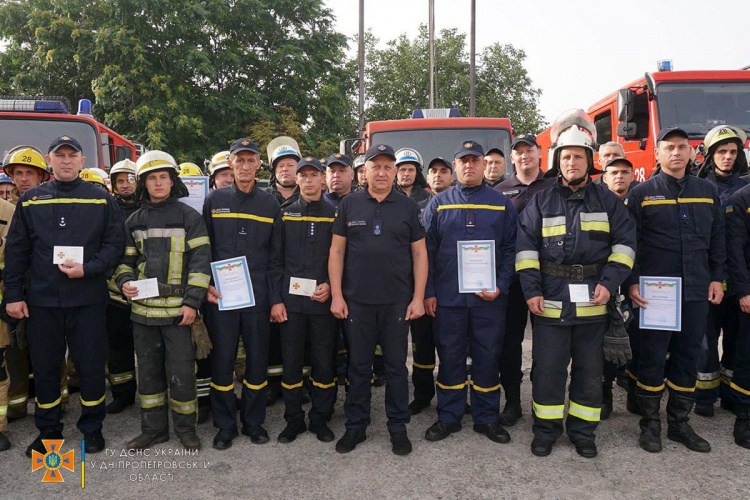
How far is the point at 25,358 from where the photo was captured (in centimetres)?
434

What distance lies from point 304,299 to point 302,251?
364 mm

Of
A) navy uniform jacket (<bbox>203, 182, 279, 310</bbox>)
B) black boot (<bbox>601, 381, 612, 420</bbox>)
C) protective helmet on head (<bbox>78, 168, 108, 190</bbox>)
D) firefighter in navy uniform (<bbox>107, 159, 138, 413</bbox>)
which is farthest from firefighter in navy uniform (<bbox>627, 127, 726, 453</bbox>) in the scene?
protective helmet on head (<bbox>78, 168, 108, 190</bbox>)

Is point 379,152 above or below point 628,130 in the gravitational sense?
below

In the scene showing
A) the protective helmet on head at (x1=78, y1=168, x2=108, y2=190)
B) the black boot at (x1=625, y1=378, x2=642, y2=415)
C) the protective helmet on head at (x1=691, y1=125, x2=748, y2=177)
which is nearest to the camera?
the protective helmet on head at (x1=691, y1=125, x2=748, y2=177)

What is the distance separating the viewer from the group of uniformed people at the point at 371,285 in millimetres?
3742

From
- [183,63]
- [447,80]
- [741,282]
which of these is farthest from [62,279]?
[447,80]

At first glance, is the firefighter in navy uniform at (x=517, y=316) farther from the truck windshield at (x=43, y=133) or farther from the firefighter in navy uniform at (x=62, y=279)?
the truck windshield at (x=43, y=133)

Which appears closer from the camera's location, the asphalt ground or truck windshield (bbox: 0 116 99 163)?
the asphalt ground

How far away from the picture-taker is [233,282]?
3.91 meters

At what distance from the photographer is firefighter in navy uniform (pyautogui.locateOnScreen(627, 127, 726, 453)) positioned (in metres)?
3.82

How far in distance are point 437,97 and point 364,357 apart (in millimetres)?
32684

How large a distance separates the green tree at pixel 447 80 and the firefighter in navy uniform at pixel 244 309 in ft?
105

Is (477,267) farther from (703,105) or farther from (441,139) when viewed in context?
(703,105)

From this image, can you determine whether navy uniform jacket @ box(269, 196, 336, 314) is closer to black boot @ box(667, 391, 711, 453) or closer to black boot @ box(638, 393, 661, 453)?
black boot @ box(638, 393, 661, 453)
